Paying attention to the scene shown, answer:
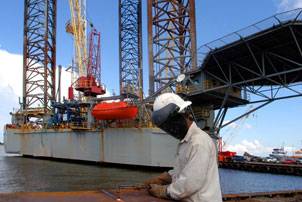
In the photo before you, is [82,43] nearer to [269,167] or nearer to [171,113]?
[269,167]

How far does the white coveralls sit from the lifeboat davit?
32.4 meters

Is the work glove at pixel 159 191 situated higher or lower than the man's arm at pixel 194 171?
lower

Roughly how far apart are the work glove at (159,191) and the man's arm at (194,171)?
36 centimetres

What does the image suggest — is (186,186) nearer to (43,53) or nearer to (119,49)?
(119,49)

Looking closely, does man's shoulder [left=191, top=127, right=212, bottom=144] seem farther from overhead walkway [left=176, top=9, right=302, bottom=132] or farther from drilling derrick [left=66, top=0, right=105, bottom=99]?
drilling derrick [left=66, top=0, right=105, bottom=99]

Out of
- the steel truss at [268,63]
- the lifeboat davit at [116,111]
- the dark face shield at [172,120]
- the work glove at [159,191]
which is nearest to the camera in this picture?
the dark face shield at [172,120]

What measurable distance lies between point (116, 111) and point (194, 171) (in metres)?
33.0

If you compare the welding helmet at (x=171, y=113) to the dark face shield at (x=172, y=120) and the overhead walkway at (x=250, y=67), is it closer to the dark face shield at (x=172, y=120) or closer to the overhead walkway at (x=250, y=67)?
the dark face shield at (x=172, y=120)

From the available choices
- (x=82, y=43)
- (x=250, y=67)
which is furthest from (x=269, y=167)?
(x=82, y=43)

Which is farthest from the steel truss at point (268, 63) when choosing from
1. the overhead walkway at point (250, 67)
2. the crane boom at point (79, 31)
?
the crane boom at point (79, 31)

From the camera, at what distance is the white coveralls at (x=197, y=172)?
2367mm

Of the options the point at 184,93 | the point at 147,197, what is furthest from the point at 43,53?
the point at 147,197

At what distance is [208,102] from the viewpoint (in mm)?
34656

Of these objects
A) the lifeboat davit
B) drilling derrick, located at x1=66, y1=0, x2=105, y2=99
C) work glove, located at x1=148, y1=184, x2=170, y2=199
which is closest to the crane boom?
drilling derrick, located at x1=66, y1=0, x2=105, y2=99
